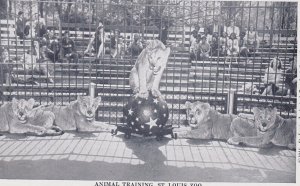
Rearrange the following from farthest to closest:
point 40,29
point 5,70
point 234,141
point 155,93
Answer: point 40,29
point 5,70
point 155,93
point 234,141

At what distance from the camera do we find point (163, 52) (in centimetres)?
458

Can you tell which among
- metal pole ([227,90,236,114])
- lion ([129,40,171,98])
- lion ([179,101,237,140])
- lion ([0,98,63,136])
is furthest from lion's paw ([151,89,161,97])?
lion ([0,98,63,136])

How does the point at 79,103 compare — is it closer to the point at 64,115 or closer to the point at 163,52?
the point at 64,115

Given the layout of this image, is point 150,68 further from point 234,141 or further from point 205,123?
point 234,141

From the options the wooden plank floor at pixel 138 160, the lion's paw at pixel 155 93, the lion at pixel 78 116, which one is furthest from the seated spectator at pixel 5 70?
the lion's paw at pixel 155 93

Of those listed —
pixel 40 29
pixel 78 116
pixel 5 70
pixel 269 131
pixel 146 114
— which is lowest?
pixel 269 131

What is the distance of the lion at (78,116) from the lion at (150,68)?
0.67 m

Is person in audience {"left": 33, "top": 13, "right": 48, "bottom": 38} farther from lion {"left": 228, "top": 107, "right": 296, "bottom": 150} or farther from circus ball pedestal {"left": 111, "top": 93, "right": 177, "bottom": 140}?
lion {"left": 228, "top": 107, "right": 296, "bottom": 150}

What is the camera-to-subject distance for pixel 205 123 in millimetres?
4691

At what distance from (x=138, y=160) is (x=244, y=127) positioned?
1.52 metres

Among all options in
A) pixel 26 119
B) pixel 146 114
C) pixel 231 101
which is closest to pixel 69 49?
pixel 26 119

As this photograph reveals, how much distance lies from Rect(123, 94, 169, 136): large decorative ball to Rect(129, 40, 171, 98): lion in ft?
0.41

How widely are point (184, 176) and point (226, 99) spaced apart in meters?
1.99

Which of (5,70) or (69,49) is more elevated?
(69,49)
